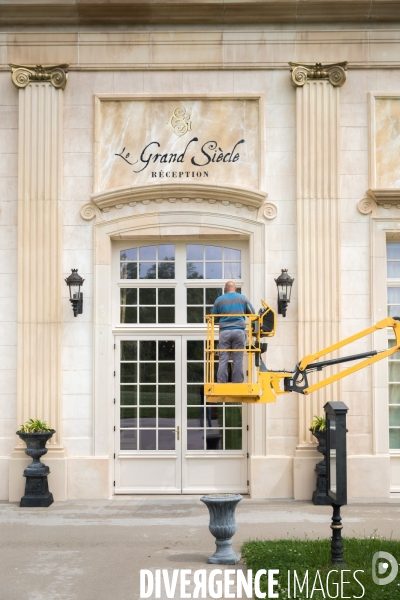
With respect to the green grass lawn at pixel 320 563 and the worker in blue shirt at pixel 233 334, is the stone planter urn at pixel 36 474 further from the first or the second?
the green grass lawn at pixel 320 563

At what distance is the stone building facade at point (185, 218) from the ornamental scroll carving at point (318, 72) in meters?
0.02

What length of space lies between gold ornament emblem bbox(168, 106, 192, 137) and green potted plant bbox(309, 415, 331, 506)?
16.6ft

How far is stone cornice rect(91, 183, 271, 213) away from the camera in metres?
13.3

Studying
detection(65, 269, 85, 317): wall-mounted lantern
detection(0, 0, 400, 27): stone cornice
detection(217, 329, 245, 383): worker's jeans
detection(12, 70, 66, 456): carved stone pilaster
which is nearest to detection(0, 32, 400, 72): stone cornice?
detection(0, 0, 400, 27): stone cornice

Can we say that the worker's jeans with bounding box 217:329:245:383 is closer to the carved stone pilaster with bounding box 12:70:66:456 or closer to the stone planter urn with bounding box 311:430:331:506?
the stone planter urn with bounding box 311:430:331:506

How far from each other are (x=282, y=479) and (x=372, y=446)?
4.94 feet

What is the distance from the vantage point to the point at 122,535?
10680 mm

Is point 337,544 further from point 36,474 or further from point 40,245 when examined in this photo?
point 40,245

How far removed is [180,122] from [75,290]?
3.19m

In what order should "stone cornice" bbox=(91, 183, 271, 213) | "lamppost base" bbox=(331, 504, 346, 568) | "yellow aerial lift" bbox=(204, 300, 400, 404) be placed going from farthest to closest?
"stone cornice" bbox=(91, 183, 271, 213)
"yellow aerial lift" bbox=(204, 300, 400, 404)
"lamppost base" bbox=(331, 504, 346, 568)

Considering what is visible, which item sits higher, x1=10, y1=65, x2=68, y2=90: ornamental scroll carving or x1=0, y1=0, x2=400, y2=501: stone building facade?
x1=10, y1=65, x2=68, y2=90: ornamental scroll carving

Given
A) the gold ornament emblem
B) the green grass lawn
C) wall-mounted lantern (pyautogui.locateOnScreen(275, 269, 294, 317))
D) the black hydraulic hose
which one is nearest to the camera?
the green grass lawn

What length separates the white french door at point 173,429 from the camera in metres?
13.5

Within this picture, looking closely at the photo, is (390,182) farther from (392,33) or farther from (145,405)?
(145,405)
